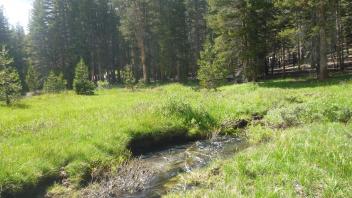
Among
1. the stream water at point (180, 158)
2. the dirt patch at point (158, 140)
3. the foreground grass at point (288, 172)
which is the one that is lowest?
the stream water at point (180, 158)

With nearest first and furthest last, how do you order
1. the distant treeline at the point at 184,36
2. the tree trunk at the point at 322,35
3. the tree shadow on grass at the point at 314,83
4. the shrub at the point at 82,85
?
the tree shadow on grass at the point at 314,83 < the tree trunk at the point at 322,35 < the distant treeline at the point at 184,36 < the shrub at the point at 82,85

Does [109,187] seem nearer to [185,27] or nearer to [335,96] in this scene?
[335,96]

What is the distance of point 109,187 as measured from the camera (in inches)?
404

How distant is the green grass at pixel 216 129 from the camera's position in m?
8.26

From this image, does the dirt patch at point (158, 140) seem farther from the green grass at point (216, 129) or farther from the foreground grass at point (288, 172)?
the foreground grass at point (288, 172)

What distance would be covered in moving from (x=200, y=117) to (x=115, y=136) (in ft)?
16.7

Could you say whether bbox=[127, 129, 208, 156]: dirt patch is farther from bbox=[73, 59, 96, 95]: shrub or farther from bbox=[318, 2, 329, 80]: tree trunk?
bbox=[73, 59, 96, 95]: shrub

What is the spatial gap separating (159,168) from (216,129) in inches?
214

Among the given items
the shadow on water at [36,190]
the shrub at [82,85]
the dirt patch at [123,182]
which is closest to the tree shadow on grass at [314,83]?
the shrub at [82,85]

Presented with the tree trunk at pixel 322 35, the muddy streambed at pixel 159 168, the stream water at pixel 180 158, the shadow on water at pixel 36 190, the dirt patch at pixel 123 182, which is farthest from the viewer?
the tree trunk at pixel 322 35

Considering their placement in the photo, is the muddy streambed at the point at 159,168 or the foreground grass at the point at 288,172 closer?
the foreground grass at the point at 288,172

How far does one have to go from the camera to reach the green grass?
8.26m

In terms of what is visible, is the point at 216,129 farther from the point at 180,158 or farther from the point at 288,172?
the point at 288,172

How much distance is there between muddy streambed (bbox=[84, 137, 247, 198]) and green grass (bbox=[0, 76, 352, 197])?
0.89m
